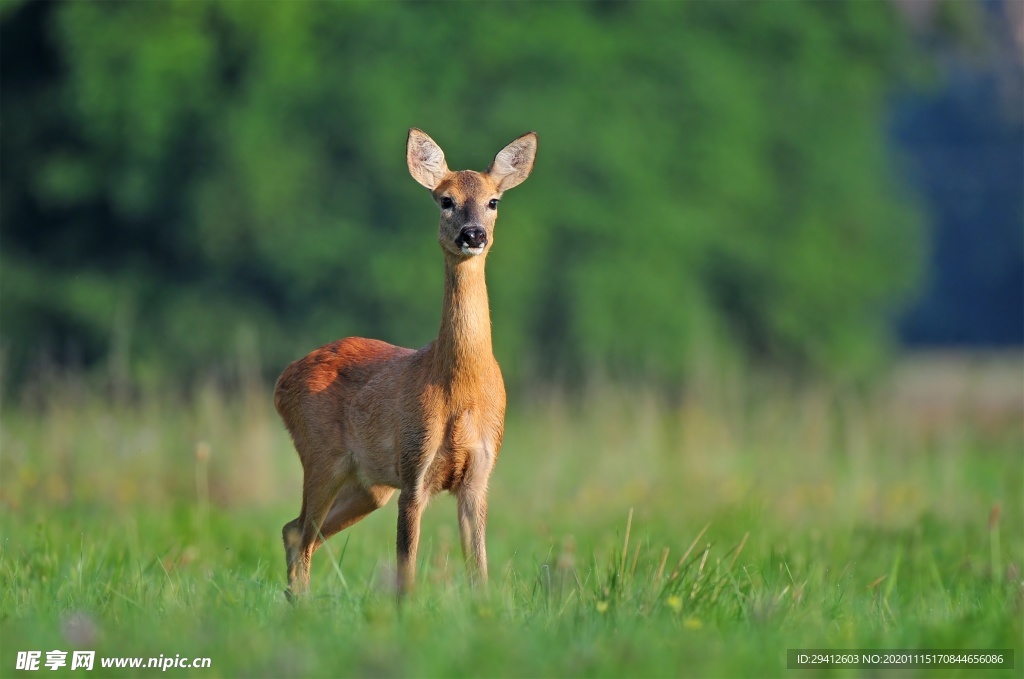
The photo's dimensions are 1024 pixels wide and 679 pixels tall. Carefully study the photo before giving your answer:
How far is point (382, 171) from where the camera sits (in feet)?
58.0

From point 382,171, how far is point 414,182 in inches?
32.1

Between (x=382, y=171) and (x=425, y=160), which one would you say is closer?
(x=425, y=160)

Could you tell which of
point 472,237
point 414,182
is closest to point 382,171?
point 414,182

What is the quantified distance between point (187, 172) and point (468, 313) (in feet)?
40.5

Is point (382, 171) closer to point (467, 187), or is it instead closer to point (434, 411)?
point (467, 187)

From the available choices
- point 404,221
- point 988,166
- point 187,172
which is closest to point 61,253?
point 187,172

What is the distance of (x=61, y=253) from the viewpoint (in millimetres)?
18484

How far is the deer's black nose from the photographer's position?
575 cm

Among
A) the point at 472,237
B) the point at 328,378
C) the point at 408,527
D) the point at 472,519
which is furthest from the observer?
the point at 328,378

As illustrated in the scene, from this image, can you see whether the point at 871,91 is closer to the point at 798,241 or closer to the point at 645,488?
the point at 798,241

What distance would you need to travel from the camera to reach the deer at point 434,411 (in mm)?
5887

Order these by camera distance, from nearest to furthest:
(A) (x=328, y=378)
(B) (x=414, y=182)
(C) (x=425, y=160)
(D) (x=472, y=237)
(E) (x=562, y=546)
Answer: (D) (x=472, y=237) → (C) (x=425, y=160) → (A) (x=328, y=378) → (E) (x=562, y=546) → (B) (x=414, y=182)

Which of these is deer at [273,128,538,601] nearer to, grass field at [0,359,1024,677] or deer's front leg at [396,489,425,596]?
deer's front leg at [396,489,425,596]

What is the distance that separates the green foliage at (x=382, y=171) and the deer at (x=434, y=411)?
35.0ft
